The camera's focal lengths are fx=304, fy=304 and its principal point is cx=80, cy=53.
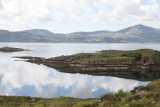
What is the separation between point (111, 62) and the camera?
154375 mm

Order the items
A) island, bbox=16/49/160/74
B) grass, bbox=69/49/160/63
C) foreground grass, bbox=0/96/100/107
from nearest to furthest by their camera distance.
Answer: foreground grass, bbox=0/96/100/107, island, bbox=16/49/160/74, grass, bbox=69/49/160/63

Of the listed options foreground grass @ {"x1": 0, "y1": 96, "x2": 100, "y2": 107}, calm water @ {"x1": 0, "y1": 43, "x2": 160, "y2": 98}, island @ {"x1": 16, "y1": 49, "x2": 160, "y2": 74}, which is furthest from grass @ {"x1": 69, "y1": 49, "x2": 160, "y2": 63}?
foreground grass @ {"x1": 0, "y1": 96, "x2": 100, "y2": 107}

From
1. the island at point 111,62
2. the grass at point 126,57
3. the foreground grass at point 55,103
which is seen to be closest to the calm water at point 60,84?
the island at point 111,62

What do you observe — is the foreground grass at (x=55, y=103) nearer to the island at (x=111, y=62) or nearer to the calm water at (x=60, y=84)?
the calm water at (x=60, y=84)

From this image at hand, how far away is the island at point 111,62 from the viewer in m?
140


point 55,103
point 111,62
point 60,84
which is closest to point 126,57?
point 111,62

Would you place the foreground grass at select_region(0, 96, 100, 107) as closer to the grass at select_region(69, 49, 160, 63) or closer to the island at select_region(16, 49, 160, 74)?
the island at select_region(16, 49, 160, 74)

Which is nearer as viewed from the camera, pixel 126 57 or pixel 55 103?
pixel 55 103

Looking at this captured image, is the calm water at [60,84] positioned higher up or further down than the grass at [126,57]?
further down

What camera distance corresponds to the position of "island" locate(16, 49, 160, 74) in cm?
13975

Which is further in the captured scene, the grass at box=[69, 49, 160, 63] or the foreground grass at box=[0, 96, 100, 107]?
the grass at box=[69, 49, 160, 63]

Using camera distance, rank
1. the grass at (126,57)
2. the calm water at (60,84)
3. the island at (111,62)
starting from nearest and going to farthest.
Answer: the calm water at (60,84)
the island at (111,62)
the grass at (126,57)

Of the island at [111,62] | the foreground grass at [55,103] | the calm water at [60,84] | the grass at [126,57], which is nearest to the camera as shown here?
the foreground grass at [55,103]

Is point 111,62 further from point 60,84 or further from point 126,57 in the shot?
point 60,84
